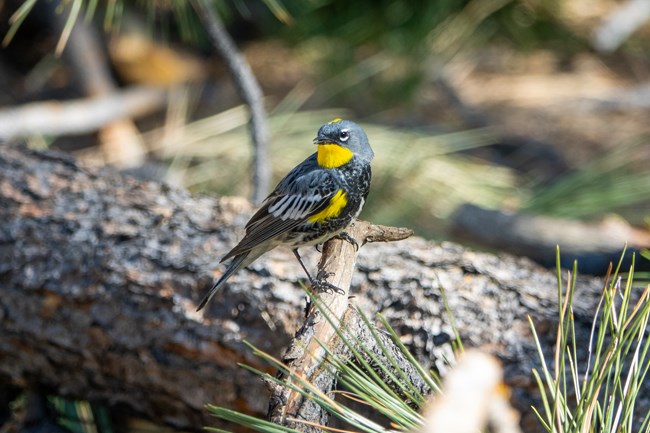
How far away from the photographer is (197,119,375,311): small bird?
177 centimetres

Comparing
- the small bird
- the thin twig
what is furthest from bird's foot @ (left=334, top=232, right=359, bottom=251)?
the thin twig

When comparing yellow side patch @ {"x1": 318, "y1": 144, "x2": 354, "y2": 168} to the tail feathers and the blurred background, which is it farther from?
the blurred background

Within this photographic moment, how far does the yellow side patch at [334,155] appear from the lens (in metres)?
1.82

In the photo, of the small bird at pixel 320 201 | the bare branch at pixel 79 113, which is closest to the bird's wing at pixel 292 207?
the small bird at pixel 320 201

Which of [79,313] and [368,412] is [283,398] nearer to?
[368,412]

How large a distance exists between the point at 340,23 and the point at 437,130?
928 mm

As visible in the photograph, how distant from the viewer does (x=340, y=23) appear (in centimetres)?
411

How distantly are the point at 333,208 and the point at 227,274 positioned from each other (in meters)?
0.28

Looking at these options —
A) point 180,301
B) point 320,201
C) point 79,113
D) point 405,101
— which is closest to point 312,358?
point 320,201

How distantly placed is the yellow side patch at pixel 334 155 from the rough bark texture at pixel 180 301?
306mm

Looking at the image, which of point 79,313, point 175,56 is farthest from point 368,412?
point 175,56

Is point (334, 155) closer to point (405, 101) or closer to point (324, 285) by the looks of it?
point (324, 285)

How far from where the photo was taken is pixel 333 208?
1.77 meters

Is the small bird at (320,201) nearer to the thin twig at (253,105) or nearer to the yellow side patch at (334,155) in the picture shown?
the yellow side patch at (334,155)
